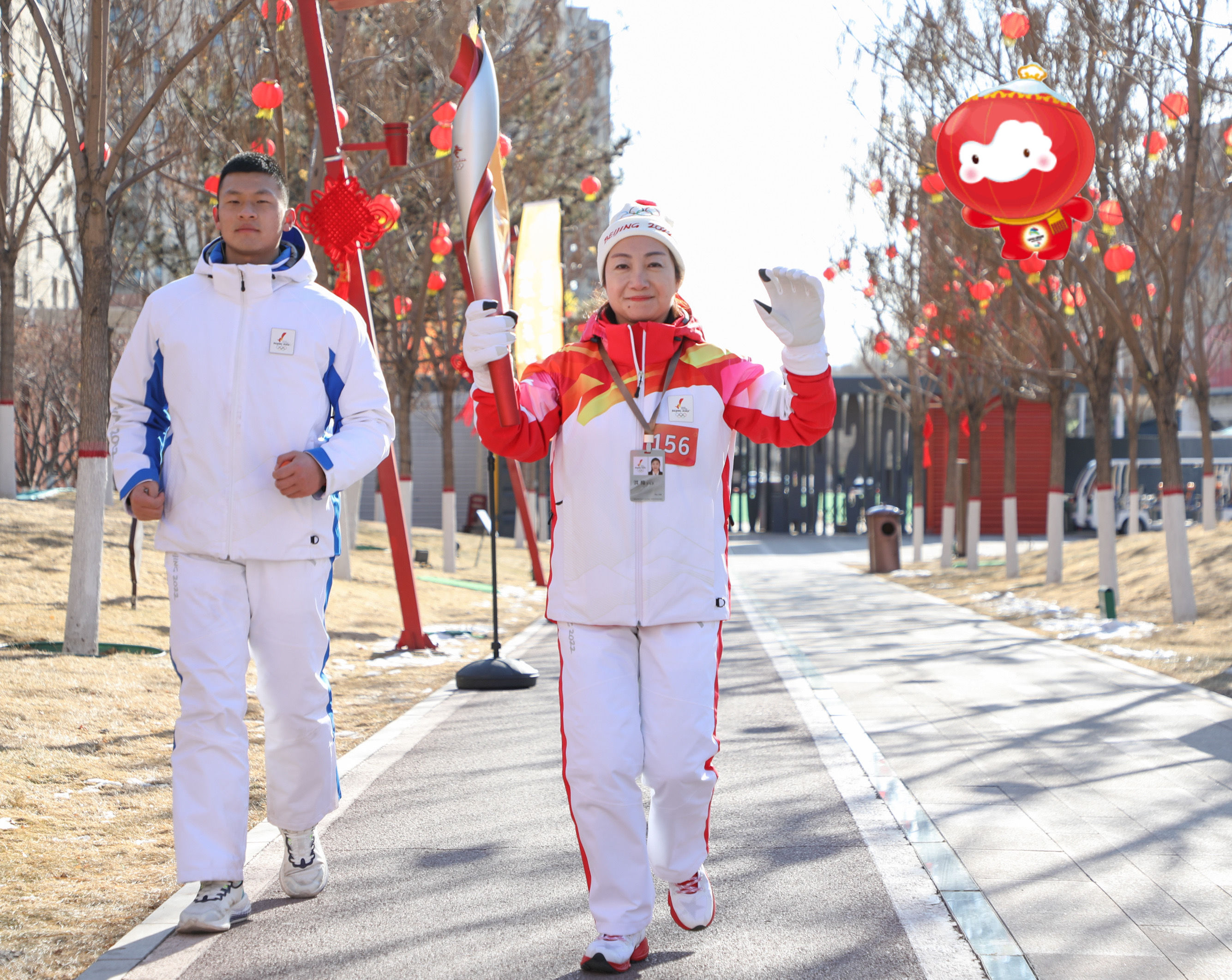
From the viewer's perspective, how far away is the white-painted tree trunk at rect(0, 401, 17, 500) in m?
16.3

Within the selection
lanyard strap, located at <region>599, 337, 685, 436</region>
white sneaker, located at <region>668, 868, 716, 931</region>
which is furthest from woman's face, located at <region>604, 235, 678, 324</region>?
white sneaker, located at <region>668, 868, 716, 931</region>

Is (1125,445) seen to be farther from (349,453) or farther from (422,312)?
(349,453)

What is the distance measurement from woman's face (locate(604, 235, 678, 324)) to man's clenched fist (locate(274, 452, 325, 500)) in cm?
101

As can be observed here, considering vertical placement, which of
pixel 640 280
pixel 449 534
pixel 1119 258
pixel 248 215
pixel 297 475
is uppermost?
pixel 1119 258

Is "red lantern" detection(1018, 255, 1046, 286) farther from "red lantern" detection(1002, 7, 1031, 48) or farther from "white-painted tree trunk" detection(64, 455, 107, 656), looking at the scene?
"white-painted tree trunk" detection(64, 455, 107, 656)

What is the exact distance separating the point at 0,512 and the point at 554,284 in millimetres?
6300

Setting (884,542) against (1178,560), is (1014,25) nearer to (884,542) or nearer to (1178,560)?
(1178,560)

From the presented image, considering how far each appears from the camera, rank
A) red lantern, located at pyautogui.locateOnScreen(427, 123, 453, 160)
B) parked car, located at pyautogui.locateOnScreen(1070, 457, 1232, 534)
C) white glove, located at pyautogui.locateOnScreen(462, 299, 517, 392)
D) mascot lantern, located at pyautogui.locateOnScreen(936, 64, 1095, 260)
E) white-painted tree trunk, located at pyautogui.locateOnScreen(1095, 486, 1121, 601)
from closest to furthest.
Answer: white glove, located at pyautogui.locateOnScreen(462, 299, 517, 392)
mascot lantern, located at pyautogui.locateOnScreen(936, 64, 1095, 260)
red lantern, located at pyautogui.locateOnScreen(427, 123, 453, 160)
white-painted tree trunk, located at pyautogui.locateOnScreen(1095, 486, 1121, 601)
parked car, located at pyautogui.locateOnScreen(1070, 457, 1232, 534)

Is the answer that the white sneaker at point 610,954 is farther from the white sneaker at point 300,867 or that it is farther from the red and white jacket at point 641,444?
the white sneaker at point 300,867

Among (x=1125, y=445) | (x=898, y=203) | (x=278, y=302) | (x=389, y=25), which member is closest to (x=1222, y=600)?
(x=898, y=203)

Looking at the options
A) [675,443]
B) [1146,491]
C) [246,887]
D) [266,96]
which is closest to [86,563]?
[266,96]

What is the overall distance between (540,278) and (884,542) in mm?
12828

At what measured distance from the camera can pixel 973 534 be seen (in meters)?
23.4

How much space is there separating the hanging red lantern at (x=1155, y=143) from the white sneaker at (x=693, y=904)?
38.4 feet
